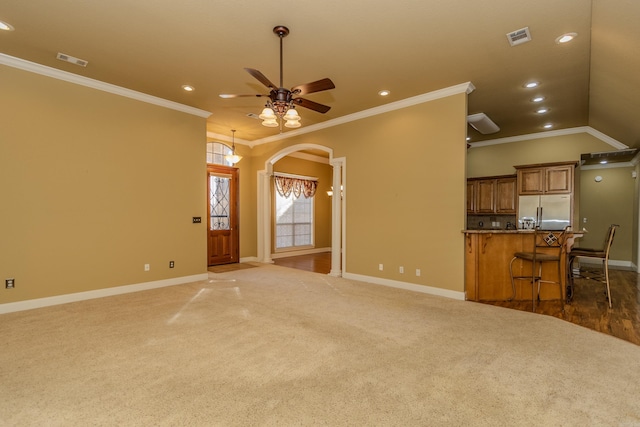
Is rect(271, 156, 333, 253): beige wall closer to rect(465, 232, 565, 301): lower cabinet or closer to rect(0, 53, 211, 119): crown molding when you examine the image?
rect(0, 53, 211, 119): crown molding

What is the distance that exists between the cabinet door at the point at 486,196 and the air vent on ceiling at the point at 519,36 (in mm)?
4570

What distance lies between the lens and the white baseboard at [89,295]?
4016mm

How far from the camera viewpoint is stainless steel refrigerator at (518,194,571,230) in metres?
6.31

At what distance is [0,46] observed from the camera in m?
3.68

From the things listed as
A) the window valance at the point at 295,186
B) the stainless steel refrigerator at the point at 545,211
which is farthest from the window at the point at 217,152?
the stainless steel refrigerator at the point at 545,211

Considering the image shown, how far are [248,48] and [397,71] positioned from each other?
2.00 m

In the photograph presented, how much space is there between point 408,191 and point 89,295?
5.28 metres

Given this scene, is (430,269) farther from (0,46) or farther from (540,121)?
(0,46)

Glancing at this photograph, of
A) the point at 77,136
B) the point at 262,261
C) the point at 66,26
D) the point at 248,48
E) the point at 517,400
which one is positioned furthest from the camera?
the point at 262,261

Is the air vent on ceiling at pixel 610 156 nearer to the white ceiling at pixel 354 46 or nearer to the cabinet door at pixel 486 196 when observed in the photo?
the white ceiling at pixel 354 46

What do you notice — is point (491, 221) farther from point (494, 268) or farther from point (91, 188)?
point (91, 188)

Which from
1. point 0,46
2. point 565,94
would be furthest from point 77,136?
point 565,94

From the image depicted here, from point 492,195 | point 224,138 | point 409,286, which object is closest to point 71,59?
point 224,138

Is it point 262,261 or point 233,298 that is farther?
point 262,261
